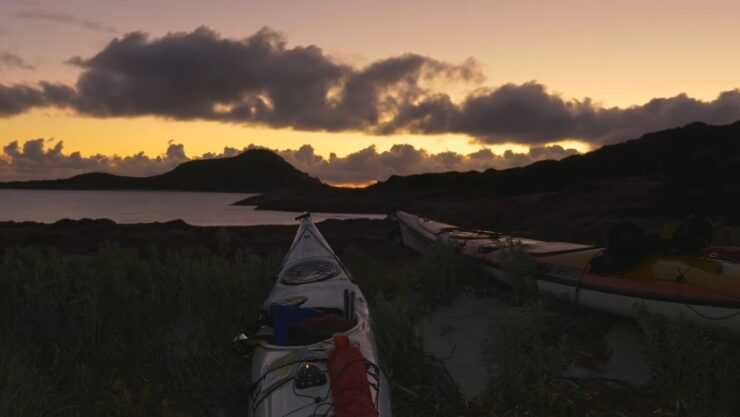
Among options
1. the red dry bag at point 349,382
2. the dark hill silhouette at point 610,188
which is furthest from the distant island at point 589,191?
the red dry bag at point 349,382

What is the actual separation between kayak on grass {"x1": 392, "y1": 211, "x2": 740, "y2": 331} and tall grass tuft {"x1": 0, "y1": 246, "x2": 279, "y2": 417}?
353 centimetres

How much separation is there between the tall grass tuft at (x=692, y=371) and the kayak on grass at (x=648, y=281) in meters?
0.39

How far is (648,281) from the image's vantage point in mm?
5570

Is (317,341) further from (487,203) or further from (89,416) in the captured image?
(487,203)

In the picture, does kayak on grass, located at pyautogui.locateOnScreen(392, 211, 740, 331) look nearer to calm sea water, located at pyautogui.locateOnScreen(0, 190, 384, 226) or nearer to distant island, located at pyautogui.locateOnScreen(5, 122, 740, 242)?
distant island, located at pyautogui.locateOnScreen(5, 122, 740, 242)

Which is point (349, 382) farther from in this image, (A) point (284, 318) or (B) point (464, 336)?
(B) point (464, 336)

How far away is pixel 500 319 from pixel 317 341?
5.08ft

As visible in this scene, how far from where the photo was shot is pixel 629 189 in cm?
2762

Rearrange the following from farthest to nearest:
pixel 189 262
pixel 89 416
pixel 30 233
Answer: pixel 30 233, pixel 189 262, pixel 89 416

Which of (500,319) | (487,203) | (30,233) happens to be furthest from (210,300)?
(487,203)

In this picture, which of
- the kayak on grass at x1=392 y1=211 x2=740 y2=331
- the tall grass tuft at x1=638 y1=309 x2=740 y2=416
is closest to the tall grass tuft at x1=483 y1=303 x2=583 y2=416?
the tall grass tuft at x1=638 y1=309 x2=740 y2=416

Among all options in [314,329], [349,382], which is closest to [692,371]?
[349,382]

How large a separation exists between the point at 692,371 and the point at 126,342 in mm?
5336

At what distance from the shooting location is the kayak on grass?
197 inches
